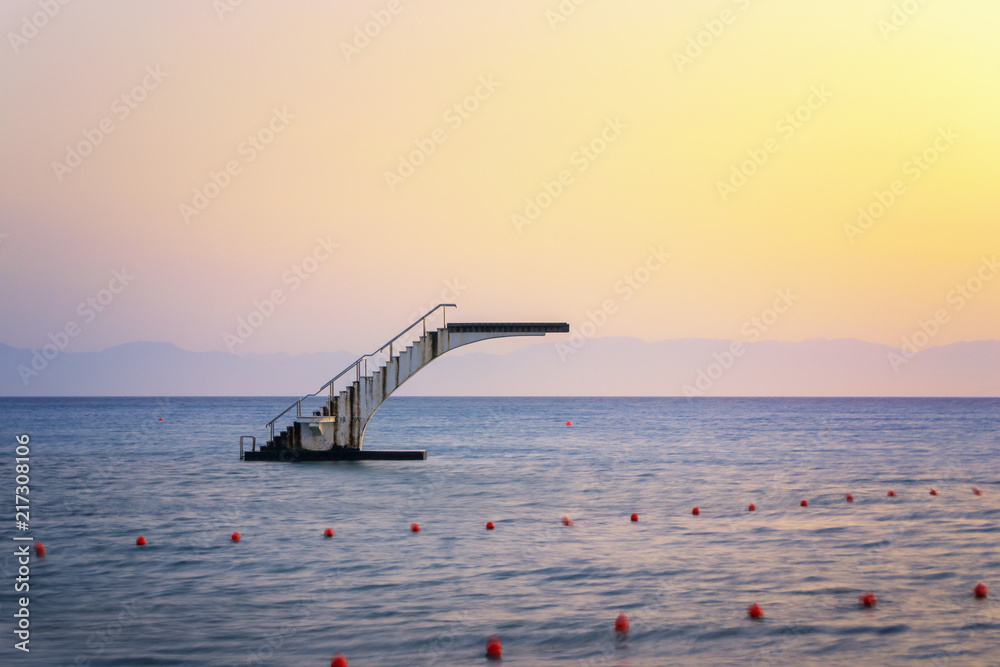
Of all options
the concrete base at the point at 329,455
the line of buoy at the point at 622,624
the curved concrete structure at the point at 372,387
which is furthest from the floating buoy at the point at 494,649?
the concrete base at the point at 329,455

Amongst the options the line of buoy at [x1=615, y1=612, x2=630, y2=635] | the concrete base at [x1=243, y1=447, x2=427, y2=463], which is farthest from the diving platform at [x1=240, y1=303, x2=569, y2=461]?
the line of buoy at [x1=615, y1=612, x2=630, y2=635]

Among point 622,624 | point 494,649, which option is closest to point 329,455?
point 622,624

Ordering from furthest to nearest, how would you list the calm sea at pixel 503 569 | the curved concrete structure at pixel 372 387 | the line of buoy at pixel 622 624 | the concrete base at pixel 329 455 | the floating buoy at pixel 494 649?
the concrete base at pixel 329 455
the curved concrete structure at pixel 372 387
the line of buoy at pixel 622 624
the calm sea at pixel 503 569
the floating buoy at pixel 494 649

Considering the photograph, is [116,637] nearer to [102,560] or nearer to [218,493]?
[102,560]

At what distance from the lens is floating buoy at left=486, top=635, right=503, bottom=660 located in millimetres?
12663

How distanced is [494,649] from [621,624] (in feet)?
7.92

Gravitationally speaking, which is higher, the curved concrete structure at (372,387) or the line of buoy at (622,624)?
the curved concrete structure at (372,387)

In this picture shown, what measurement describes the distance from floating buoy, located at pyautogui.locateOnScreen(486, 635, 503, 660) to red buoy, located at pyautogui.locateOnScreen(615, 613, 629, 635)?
211cm

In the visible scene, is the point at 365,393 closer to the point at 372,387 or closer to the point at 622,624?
the point at 372,387

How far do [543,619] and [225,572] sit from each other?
7378mm

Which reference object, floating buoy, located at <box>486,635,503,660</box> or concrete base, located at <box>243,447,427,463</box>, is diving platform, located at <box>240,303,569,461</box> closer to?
concrete base, located at <box>243,447,427,463</box>

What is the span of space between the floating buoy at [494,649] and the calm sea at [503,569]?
1.03 feet

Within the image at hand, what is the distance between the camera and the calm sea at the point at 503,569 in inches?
523

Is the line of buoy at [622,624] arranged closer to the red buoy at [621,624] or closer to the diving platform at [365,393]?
the red buoy at [621,624]
